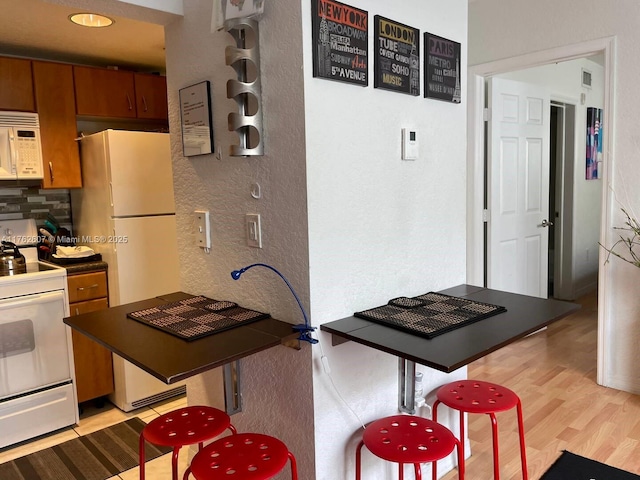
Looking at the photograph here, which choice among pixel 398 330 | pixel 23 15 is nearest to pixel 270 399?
pixel 398 330

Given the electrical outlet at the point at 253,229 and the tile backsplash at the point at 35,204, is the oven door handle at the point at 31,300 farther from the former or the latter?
the electrical outlet at the point at 253,229

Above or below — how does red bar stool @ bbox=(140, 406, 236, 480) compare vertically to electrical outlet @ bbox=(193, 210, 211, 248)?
below

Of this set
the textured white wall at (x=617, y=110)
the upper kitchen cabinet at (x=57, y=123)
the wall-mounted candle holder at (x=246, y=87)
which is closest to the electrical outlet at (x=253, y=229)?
the wall-mounted candle holder at (x=246, y=87)

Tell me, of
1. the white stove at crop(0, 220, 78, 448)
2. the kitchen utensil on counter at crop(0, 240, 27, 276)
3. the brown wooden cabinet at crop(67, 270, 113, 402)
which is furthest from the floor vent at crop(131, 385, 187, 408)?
the kitchen utensil on counter at crop(0, 240, 27, 276)

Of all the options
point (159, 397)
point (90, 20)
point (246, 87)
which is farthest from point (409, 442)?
point (90, 20)

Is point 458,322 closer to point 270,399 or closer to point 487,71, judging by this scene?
point 270,399

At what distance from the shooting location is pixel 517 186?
3.96 m

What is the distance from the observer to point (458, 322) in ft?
5.40

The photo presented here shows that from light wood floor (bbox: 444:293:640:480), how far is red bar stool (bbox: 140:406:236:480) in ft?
3.61

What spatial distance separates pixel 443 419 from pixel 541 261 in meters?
2.53

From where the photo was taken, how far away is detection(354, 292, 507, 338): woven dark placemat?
5.27 feet

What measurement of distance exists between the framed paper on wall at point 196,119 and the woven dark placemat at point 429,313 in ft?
2.98

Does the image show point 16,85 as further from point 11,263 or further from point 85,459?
point 85,459

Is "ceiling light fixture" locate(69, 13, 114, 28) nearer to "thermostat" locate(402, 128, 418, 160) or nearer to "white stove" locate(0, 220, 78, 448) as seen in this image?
"white stove" locate(0, 220, 78, 448)
